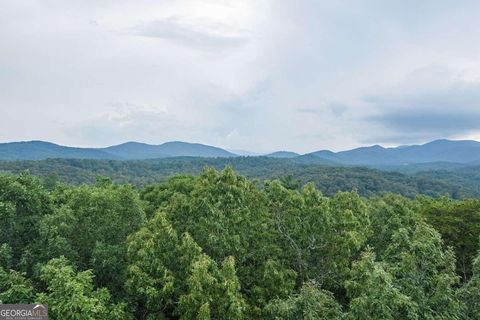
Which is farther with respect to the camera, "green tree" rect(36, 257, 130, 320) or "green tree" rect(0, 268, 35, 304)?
"green tree" rect(0, 268, 35, 304)

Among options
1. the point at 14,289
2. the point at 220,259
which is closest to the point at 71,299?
the point at 14,289

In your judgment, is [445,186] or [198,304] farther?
[445,186]

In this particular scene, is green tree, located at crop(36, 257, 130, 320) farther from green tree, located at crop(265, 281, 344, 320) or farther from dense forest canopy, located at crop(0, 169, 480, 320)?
green tree, located at crop(265, 281, 344, 320)

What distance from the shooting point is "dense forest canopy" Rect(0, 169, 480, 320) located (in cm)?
1277

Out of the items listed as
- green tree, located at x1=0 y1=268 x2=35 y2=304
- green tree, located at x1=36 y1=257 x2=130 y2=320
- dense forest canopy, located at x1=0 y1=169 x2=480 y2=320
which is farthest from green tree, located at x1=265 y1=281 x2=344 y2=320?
green tree, located at x1=0 y1=268 x2=35 y2=304

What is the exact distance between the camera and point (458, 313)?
1262cm

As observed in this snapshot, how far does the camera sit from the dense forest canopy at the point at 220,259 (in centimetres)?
1277

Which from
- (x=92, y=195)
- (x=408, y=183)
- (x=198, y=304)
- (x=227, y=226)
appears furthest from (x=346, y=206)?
(x=408, y=183)

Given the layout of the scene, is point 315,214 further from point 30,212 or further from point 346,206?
point 30,212

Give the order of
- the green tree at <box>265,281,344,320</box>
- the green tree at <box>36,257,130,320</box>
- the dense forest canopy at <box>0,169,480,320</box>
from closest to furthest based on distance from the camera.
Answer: the green tree at <box>36,257,130,320</box> → the green tree at <box>265,281,344,320</box> → the dense forest canopy at <box>0,169,480,320</box>

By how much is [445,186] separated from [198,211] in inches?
6356

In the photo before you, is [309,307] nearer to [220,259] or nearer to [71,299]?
[220,259]

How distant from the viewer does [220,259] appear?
1588cm

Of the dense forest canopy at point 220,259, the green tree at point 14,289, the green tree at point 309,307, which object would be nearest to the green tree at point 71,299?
the dense forest canopy at point 220,259
